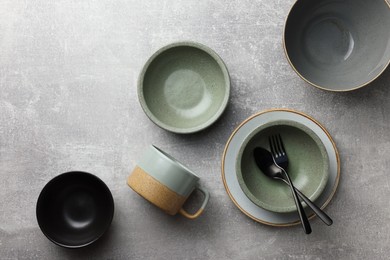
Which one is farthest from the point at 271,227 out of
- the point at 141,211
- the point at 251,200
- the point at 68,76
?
the point at 68,76

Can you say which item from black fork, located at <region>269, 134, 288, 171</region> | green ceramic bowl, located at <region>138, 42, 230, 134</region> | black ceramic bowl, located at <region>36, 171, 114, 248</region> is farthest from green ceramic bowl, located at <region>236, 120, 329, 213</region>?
black ceramic bowl, located at <region>36, 171, 114, 248</region>

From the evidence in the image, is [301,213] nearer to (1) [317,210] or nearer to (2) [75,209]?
(1) [317,210]

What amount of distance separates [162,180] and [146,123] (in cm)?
19

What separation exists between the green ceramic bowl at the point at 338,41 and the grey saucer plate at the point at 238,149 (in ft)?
0.31

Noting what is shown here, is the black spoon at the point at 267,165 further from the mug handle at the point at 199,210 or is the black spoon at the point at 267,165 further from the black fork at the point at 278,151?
the mug handle at the point at 199,210

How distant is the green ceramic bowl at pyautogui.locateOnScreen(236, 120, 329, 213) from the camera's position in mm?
1145

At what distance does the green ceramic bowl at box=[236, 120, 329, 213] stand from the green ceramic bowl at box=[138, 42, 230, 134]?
125mm

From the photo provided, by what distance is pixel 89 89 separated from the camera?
124cm

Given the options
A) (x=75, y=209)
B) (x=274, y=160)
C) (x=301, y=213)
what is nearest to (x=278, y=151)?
(x=274, y=160)

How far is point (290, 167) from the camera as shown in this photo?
Answer: 1194 millimetres

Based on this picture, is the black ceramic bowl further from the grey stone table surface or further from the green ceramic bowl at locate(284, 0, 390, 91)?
the green ceramic bowl at locate(284, 0, 390, 91)

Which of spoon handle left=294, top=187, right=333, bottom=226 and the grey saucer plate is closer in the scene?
spoon handle left=294, top=187, right=333, bottom=226

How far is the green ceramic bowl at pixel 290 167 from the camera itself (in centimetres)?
114

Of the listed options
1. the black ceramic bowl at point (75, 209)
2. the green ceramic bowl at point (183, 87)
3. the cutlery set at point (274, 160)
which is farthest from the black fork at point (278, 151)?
the black ceramic bowl at point (75, 209)
